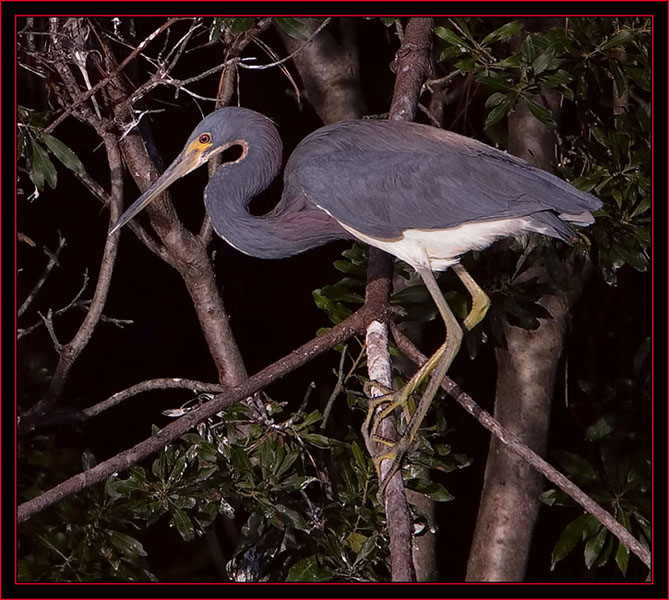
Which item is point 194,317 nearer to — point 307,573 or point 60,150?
point 60,150

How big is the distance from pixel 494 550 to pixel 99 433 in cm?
154

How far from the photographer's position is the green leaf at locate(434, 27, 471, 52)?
2.45 metres

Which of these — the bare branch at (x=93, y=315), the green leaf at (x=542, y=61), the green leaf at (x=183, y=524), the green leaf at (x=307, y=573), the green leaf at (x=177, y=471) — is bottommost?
the green leaf at (x=307, y=573)

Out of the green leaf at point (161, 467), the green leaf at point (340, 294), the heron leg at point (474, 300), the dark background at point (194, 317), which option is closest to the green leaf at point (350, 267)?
the green leaf at point (340, 294)

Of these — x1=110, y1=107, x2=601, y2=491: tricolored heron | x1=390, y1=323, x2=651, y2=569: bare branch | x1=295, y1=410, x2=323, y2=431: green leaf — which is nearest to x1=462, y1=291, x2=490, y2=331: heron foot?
x1=110, y1=107, x2=601, y2=491: tricolored heron

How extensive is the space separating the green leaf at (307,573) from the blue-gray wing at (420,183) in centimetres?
82

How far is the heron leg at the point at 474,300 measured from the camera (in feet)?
8.01

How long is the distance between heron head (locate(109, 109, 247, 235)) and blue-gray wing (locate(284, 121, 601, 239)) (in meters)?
0.25

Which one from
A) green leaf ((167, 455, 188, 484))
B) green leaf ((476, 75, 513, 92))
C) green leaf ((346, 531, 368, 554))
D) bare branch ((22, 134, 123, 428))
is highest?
green leaf ((476, 75, 513, 92))

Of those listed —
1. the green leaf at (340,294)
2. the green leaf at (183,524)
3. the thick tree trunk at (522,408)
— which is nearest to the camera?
the green leaf at (183,524)

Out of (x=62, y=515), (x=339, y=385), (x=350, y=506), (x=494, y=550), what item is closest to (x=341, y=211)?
(x=339, y=385)

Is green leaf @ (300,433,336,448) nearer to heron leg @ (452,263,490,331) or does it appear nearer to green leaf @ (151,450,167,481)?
green leaf @ (151,450,167,481)

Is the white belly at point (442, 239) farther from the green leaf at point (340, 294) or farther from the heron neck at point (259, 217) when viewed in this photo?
the green leaf at point (340, 294)

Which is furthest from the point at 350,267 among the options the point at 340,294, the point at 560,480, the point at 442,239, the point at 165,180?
the point at 560,480
